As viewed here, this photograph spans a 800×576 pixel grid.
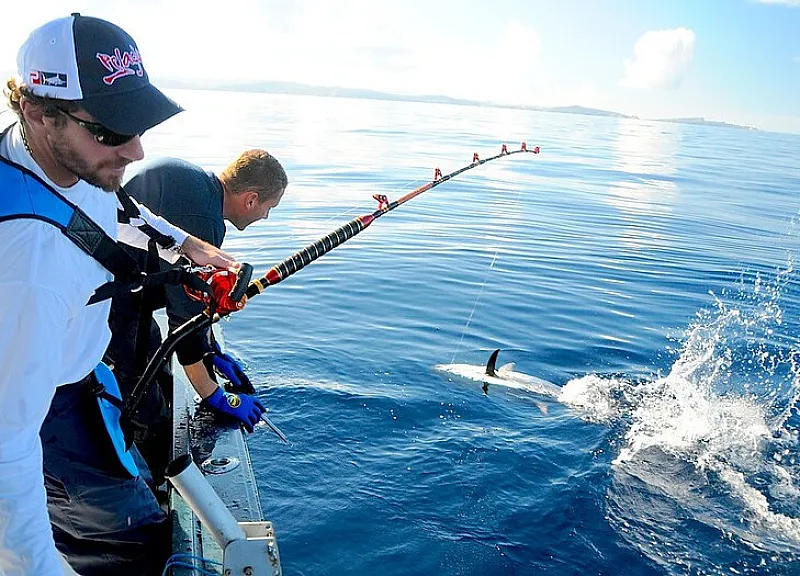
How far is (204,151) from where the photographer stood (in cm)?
2441

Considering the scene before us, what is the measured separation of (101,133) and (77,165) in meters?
0.12

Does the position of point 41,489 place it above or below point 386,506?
above

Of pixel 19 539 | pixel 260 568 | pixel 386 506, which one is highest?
pixel 19 539

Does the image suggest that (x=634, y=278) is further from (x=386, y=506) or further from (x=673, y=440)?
(x=386, y=506)

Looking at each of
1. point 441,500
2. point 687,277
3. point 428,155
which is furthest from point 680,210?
point 441,500

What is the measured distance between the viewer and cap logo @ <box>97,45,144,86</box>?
79.4 inches

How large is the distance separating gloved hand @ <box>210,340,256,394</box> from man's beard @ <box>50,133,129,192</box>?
228 cm

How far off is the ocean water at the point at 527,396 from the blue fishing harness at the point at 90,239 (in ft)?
7.27

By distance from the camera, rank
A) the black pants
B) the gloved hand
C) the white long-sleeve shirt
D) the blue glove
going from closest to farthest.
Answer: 1. the white long-sleeve shirt
2. the black pants
3. the blue glove
4. the gloved hand

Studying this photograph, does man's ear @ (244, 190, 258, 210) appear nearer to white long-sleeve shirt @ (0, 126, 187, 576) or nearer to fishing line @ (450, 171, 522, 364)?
white long-sleeve shirt @ (0, 126, 187, 576)

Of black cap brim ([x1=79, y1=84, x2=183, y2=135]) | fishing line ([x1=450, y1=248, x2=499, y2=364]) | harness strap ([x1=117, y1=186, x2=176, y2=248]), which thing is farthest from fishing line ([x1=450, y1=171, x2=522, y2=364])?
black cap brim ([x1=79, y1=84, x2=183, y2=135])

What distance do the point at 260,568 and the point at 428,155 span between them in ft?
89.4

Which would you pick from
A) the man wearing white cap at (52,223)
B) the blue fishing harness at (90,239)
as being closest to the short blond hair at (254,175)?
the blue fishing harness at (90,239)

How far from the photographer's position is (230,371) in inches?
170
